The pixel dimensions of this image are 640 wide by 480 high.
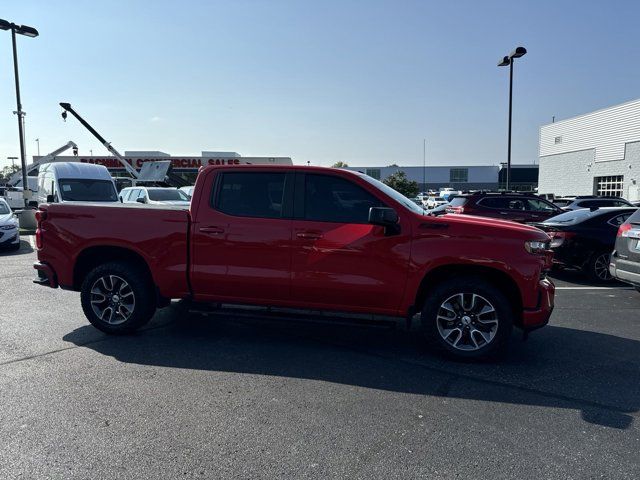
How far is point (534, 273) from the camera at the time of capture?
4.83m

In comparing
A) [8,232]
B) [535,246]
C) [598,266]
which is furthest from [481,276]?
[8,232]

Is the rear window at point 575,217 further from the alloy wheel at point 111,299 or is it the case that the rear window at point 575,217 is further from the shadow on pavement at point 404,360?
the alloy wheel at point 111,299

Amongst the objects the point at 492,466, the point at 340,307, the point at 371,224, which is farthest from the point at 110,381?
the point at 492,466

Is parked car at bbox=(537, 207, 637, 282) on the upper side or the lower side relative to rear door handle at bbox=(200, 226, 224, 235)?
lower

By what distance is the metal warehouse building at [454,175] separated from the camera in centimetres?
9162

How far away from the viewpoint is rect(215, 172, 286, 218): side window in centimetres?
540

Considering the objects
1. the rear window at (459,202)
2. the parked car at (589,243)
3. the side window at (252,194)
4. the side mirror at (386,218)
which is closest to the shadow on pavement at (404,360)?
the side mirror at (386,218)

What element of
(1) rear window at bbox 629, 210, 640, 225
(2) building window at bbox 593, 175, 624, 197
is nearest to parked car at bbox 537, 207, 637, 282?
(1) rear window at bbox 629, 210, 640, 225

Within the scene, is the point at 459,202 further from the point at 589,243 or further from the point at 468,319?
the point at 468,319

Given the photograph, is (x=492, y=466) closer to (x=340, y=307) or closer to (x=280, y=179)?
(x=340, y=307)

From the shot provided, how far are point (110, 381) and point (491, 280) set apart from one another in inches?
148

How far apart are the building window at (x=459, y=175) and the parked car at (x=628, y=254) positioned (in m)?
88.7

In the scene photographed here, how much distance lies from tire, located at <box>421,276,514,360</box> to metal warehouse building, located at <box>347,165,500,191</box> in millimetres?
85638

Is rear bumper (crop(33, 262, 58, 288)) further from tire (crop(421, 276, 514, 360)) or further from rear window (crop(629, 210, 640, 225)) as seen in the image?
rear window (crop(629, 210, 640, 225))
